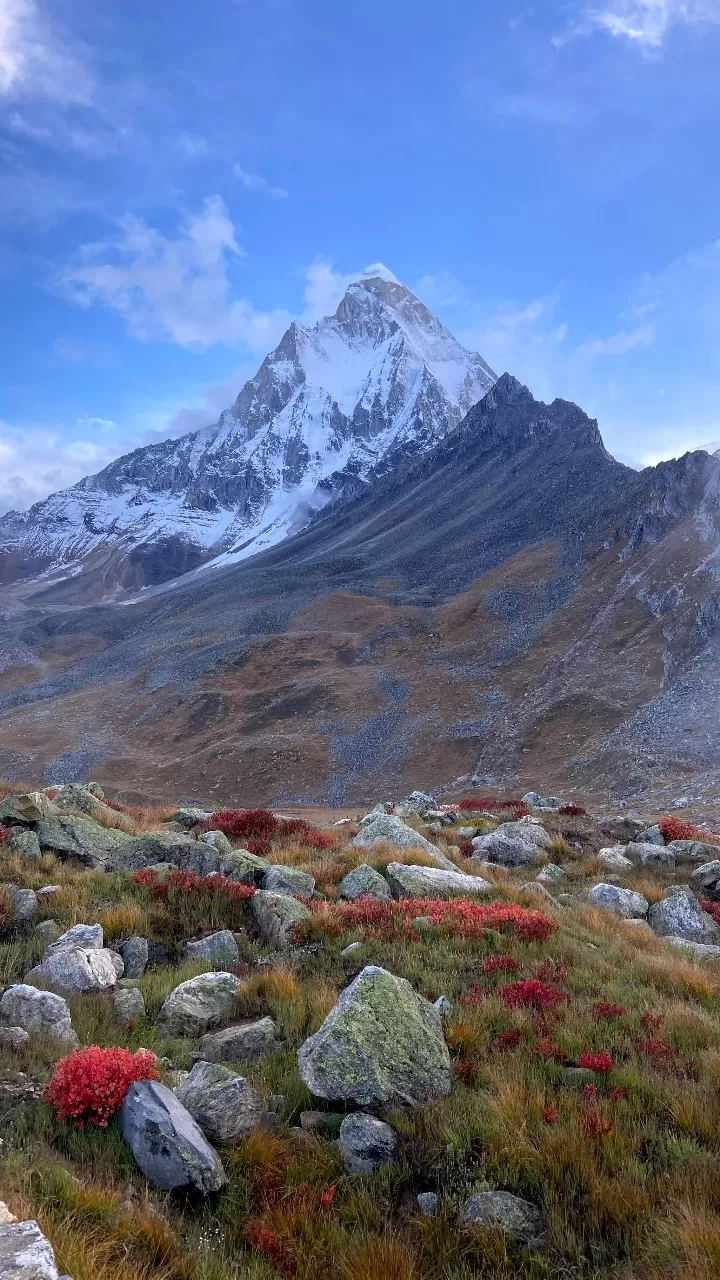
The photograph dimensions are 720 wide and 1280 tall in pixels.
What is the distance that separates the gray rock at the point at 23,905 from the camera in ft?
29.6

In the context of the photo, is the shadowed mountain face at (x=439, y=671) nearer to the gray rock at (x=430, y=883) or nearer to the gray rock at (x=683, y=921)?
the gray rock at (x=683, y=921)

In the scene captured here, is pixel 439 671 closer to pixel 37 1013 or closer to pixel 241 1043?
pixel 241 1043

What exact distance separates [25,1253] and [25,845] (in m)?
9.72

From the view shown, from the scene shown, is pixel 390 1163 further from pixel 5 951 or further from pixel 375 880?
pixel 375 880

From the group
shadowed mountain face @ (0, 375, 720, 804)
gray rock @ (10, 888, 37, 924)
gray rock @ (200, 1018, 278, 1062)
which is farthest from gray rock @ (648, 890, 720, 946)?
shadowed mountain face @ (0, 375, 720, 804)

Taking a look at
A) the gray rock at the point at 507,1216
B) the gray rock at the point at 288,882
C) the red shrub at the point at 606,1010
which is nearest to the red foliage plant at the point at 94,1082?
the gray rock at the point at 507,1216

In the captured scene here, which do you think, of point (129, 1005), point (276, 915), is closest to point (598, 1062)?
point (129, 1005)

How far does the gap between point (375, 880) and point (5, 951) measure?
5.40 m

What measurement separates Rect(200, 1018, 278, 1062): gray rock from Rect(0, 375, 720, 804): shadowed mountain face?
2397 centimetres

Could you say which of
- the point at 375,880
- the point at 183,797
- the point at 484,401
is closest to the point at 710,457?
the point at 183,797

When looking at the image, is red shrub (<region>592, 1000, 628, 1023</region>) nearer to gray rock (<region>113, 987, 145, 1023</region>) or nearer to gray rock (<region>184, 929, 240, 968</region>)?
gray rock (<region>184, 929, 240, 968</region>)

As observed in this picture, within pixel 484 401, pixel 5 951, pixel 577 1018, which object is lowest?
pixel 577 1018

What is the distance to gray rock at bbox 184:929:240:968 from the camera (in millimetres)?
8188

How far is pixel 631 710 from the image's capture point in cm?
3619
